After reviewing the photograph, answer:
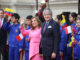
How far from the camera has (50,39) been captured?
19.1 ft

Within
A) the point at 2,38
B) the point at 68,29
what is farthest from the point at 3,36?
the point at 68,29

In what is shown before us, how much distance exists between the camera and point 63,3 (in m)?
12.6

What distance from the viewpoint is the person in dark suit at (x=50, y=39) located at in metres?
5.75

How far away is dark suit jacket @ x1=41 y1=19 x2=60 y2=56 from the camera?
18.9 ft

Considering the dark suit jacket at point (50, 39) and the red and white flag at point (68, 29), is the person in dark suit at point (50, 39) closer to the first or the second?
the dark suit jacket at point (50, 39)

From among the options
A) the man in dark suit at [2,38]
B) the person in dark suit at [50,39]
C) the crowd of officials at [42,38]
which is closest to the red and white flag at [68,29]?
the crowd of officials at [42,38]

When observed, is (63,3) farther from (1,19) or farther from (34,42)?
(34,42)

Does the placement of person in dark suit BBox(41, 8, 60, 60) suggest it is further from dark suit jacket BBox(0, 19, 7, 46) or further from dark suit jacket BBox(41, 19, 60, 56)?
dark suit jacket BBox(0, 19, 7, 46)

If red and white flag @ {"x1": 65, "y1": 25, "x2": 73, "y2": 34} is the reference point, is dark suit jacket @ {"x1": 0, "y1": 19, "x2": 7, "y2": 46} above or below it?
below

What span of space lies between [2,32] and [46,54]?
2.75 m

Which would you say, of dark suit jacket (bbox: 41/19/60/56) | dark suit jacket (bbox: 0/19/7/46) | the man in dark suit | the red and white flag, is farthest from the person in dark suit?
dark suit jacket (bbox: 0/19/7/46)

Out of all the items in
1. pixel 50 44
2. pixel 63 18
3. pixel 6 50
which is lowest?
pixel 6 50

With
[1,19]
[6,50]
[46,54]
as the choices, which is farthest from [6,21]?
[46,54]

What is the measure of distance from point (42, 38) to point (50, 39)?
9.3 inches
